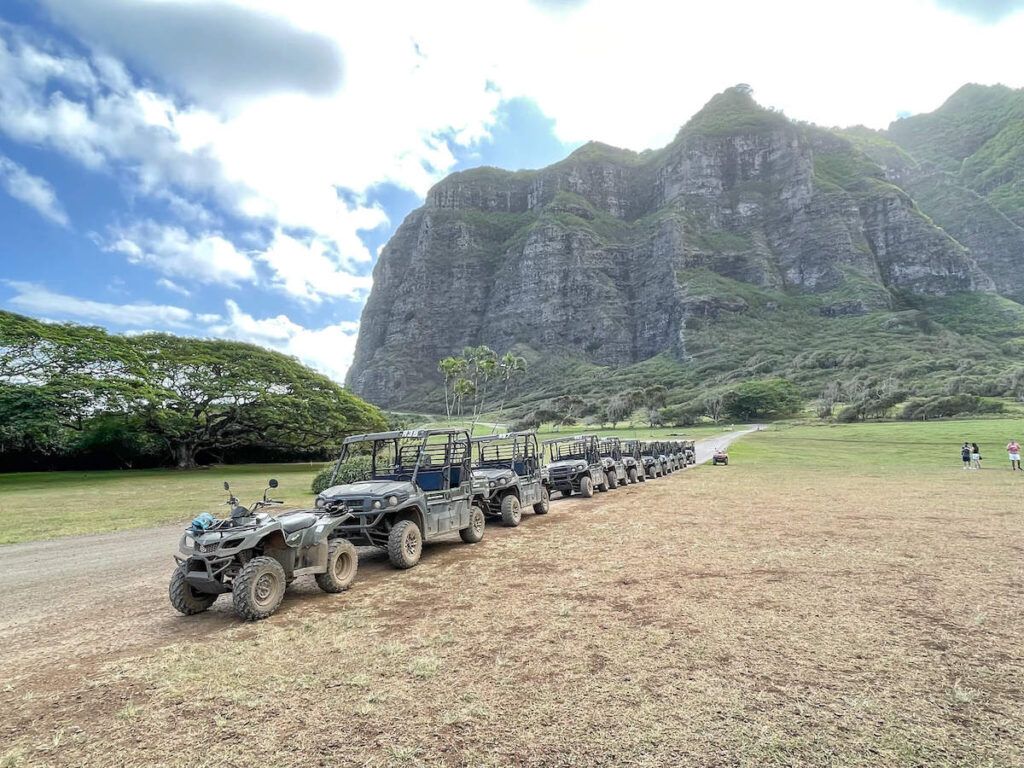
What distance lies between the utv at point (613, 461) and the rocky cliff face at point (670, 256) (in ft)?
392

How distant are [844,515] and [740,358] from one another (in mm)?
118164

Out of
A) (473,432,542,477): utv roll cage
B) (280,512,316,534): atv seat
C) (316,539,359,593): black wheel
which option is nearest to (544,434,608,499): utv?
(473,432,542,477): utv roll cage

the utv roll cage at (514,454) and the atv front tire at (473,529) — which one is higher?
the utv roll cage at (514,454)

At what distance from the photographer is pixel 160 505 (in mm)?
18719

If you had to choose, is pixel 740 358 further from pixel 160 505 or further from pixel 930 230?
pixel 160 505

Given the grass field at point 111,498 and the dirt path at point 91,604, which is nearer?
the dirt path at point 91,604

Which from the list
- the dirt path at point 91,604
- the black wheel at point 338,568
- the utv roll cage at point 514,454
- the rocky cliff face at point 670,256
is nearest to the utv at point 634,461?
the utv roll cage at point 514,454

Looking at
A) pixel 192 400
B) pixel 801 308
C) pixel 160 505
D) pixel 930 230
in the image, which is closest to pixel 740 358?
pixel 801 308

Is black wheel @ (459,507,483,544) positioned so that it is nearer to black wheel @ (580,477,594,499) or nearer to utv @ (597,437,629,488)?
black wheel @ (580,477,594,499)

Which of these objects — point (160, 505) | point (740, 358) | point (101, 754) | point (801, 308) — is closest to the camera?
point (101, 754)

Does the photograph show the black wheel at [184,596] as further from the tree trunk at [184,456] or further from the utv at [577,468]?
the tree trunk at [184,456]

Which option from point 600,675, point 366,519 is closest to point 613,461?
point 366,519

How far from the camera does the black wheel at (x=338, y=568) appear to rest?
7.17 m

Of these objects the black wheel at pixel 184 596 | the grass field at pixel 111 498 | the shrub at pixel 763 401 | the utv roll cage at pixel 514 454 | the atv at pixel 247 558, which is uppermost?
the shrub at pixel 763 401
